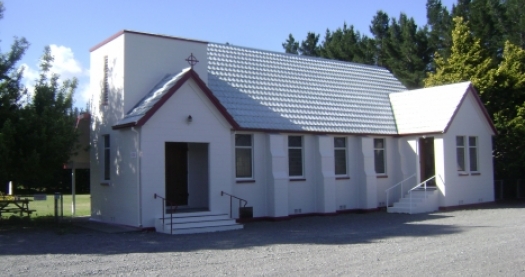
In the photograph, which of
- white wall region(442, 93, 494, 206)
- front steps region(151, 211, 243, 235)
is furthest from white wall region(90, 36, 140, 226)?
white wall region(442, 93, 494, 206)

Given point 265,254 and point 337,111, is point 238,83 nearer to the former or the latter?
point 337,111

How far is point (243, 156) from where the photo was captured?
21.8m

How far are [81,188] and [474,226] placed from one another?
33572 millimetres

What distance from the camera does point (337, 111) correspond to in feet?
83.5

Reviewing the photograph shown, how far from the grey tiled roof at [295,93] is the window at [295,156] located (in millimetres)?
594

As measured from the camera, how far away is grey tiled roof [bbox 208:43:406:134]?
22.7 meters

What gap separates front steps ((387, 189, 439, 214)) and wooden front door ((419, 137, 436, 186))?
56.6 inches

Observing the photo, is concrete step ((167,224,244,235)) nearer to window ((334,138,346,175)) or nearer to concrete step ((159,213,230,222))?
concrete step ((159,213,230,222))

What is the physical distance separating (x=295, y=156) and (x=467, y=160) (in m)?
8.39

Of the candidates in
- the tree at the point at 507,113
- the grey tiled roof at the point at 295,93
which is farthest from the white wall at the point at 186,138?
the tree at the point at 507,113

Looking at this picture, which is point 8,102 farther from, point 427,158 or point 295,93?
point 427,158

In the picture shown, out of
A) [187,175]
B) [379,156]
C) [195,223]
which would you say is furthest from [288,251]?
[379,156]

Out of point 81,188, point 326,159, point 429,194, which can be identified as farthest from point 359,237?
point 81,188

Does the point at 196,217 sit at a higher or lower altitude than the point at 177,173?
lower
